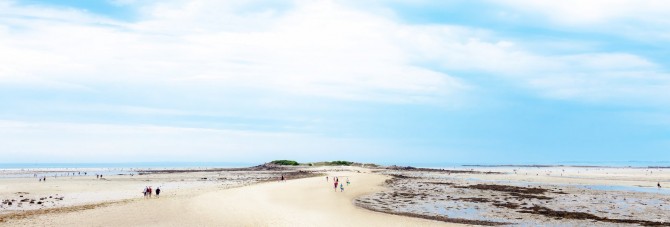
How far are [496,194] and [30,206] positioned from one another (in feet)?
147

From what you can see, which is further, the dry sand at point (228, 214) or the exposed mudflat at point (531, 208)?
the exposed mudflat at point (531, 208)

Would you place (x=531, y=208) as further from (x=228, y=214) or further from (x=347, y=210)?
(x=228, y=214)

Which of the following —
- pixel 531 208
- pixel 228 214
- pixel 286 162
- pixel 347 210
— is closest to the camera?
pixel 228 214

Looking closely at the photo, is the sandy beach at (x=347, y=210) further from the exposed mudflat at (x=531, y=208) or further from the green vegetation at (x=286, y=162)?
the green vegetation at (x=286, y=162)

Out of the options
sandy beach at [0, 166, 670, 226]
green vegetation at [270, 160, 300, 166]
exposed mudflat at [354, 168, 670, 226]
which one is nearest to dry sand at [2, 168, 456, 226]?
sandy beach at [0, 166, 670, 226]

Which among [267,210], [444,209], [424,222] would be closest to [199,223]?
[267,210]

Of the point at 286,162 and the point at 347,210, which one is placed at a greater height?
the point at 286,162

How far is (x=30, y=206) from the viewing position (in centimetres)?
3944

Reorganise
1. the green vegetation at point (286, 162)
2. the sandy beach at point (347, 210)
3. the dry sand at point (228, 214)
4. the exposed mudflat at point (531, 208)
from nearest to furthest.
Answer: the dry sand at point (228, 214)
the sandy beach at point (347, 210)
the exposed mudflat at point (531, 208)
the green vegetation at point (286, 162)

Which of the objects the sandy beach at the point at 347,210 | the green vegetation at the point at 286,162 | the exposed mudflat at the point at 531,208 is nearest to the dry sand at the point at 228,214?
the sandy beach at the point at 347,210

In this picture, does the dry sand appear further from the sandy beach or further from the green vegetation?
the green vegetation

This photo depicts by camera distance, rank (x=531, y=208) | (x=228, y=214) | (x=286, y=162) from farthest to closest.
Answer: (x=286, y=162) → (x=531, y=208) → (x=228, y=214)

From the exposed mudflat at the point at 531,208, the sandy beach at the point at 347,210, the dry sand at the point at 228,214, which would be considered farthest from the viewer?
the exposed mudflat at the point at 531,208

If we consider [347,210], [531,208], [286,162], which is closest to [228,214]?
[347,210]
